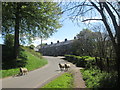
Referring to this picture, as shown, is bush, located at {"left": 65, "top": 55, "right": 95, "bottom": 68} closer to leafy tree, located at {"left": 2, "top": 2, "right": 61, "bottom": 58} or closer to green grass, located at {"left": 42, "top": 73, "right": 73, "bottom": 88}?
leafy tree, located at {"left": 2, "top": 2, "right": 61, "bottom": 58}

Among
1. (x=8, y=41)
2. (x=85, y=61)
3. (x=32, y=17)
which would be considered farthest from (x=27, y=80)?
(x=85, y=61)

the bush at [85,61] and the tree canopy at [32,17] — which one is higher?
the tree canopy at [32,17]

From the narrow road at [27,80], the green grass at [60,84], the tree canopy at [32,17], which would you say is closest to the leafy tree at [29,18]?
the tree canopy at [32,17]

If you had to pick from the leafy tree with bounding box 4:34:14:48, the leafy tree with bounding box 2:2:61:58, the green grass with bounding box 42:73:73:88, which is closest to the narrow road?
the green grass with bounding box 42:73:73:88

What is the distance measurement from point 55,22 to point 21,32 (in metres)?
5.74

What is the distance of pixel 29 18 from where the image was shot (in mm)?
20688

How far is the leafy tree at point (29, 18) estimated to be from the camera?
19.5 metres

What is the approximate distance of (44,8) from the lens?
20812mm

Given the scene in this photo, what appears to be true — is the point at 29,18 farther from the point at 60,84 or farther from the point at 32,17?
the point at 60,84

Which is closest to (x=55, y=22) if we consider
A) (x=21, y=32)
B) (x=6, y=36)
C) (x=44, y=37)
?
(x=44, y=37)

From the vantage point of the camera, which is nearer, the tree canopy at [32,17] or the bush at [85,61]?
the tree canopy at [32,17]

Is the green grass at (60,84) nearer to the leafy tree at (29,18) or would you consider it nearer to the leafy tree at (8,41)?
the leafy tree at (29,18)

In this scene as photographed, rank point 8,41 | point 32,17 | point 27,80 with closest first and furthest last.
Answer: point 27,80 < point 32,17 < point 8,41

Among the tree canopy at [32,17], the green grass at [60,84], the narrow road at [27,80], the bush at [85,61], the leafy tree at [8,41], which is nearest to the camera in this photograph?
the green grass at [60,84]
